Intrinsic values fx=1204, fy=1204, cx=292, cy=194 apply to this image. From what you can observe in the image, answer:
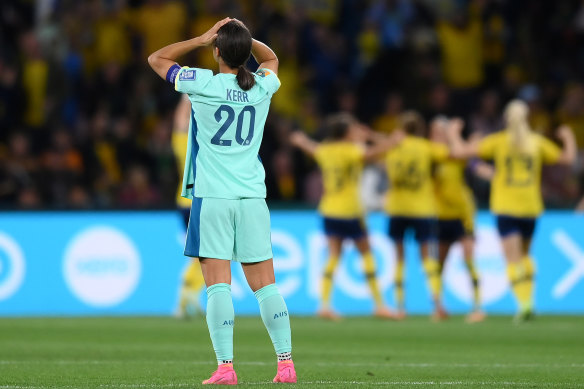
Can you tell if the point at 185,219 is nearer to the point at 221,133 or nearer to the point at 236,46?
the point at 221,133

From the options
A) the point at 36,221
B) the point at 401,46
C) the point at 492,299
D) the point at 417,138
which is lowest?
the point at 492,299

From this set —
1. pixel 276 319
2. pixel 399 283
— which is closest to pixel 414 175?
pixel 399 283

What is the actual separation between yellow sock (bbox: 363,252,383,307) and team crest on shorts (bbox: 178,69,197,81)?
313 inches

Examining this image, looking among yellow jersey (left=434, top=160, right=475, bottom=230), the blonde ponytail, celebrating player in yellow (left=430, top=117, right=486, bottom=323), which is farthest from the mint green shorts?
yellow jersey (left=434, top=160, right=475, bottom=230)

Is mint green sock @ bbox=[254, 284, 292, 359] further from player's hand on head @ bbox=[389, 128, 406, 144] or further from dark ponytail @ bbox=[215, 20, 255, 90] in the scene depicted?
player's hand on head @ bbox=[389, 128, 406, 144]

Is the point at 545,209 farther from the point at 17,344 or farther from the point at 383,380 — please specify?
the point at 383,380

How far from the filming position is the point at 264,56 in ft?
25.0

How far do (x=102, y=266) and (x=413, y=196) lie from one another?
13.8ft

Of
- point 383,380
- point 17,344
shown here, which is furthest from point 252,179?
point 17,344

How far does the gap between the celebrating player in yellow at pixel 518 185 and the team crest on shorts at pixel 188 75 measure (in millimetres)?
7312

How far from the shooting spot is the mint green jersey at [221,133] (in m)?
7.15

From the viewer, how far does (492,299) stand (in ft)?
53.1

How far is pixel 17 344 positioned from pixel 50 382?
3.51 m

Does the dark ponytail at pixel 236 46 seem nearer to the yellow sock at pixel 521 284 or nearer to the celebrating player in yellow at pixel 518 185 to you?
the celebrating player in yellow at pixel 518 185
